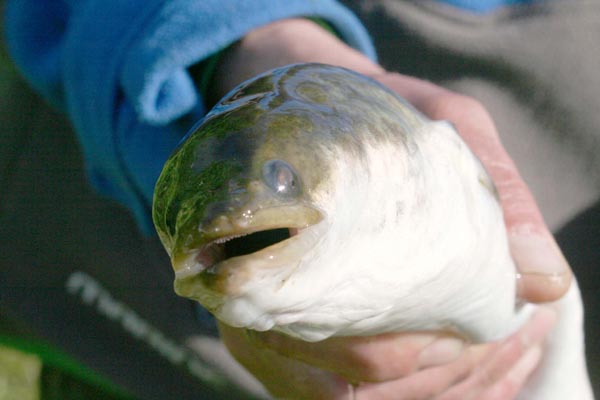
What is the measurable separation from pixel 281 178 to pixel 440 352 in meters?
0.62

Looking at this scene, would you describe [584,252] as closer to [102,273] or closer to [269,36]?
[269,36]

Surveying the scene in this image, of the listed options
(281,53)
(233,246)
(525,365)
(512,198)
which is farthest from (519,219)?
(233,246)

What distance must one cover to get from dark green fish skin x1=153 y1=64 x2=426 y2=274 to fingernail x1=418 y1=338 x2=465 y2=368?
469mm

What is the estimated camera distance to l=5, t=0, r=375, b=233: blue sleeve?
1.27m

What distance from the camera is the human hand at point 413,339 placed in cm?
98

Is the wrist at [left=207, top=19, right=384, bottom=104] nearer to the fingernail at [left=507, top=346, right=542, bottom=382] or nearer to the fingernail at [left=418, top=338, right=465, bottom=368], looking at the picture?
the fingernail at [left=418, top=338, right=465, bottom=368]

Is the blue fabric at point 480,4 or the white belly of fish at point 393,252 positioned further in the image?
the blue fabric at point 480,4

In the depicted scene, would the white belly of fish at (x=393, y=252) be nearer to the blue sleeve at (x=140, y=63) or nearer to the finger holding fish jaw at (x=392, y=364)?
the finger holding fish jaw at (x=392, y=364)

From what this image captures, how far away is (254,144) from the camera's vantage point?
1.65 ft

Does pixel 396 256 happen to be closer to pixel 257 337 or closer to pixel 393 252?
pixel 393 252

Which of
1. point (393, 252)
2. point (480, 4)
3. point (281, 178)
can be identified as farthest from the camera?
point (480, 4)

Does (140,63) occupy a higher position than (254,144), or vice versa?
(254,144)

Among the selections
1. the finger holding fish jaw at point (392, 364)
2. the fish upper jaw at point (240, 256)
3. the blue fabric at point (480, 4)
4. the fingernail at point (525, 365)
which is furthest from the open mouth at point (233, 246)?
the blue fabric at point (480, 4)

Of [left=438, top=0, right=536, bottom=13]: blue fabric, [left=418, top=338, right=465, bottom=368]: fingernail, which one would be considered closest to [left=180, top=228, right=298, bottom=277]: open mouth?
[left=418, top=338, right=465, bottom=368]: fingernail
